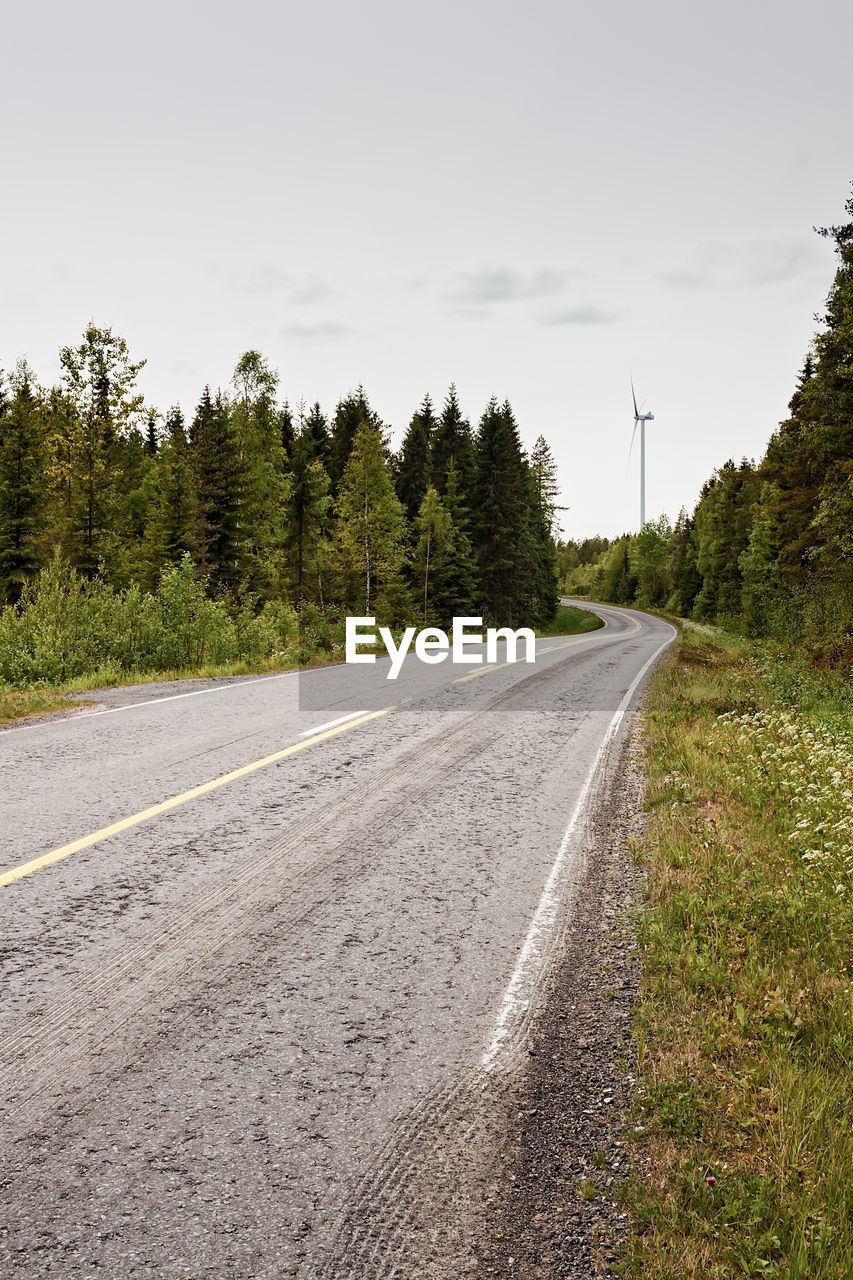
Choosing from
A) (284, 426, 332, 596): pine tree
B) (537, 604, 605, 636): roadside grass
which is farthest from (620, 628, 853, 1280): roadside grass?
(537, 604, 605, 636): roadside grass

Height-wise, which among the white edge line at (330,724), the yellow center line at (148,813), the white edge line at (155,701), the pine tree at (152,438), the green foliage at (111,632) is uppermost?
the pine tree at (152,438)

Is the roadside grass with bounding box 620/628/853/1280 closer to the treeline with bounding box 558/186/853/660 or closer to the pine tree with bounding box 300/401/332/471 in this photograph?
the treeline with bounding box 558/186/853/660

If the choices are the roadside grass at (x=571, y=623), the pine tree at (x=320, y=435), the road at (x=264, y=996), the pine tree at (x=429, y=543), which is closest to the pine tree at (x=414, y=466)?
the pine tree at (x=320, y=435)

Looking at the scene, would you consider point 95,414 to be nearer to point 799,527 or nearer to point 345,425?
point 345,425

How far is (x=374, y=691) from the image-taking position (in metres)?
13.5

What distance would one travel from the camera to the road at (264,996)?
2.34 m

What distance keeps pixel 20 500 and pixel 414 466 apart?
93.3 feet

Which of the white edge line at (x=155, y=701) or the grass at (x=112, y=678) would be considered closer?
the white edge line at (x=155, y=701)

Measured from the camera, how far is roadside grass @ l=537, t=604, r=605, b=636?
62.9 m

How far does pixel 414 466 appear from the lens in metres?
54.4

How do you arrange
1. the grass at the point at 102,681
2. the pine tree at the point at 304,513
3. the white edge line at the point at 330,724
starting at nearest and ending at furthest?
the white edge line at the point at 330,724 < the grass at the point at 102,681 < the pine tree at the point at 304,513

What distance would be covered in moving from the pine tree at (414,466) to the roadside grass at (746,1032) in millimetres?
46436

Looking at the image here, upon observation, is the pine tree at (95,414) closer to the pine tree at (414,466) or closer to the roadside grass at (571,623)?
the pine tree at (414,466)

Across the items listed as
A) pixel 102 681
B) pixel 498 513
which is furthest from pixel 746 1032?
pixel 498 513
